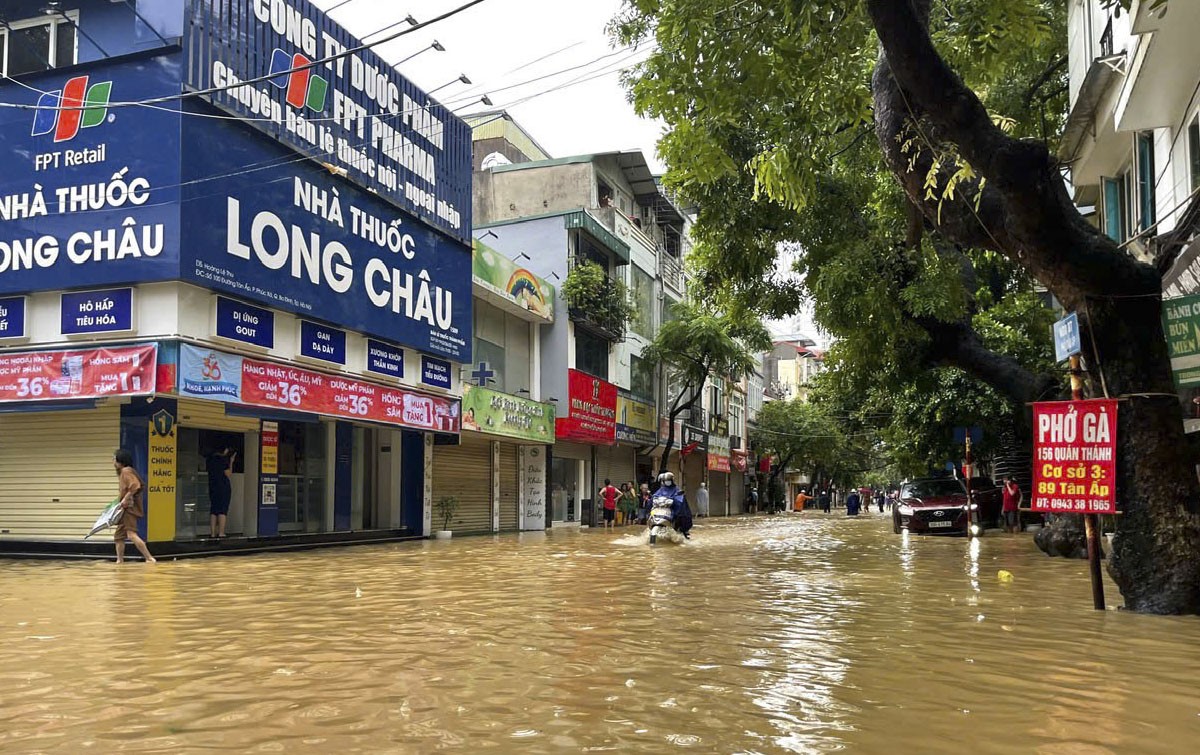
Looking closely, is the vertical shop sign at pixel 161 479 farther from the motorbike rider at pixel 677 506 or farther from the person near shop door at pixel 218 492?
the motorbike rider at pixel 677 506

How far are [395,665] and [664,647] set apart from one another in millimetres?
1855

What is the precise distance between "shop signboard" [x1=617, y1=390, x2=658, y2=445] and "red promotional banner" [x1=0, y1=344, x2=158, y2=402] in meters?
21.3

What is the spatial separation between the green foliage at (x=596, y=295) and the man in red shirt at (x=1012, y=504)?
12.7 meters

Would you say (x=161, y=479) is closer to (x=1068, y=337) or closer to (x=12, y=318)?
→ (x=12, y=318)

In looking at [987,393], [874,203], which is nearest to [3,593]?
[874,203]

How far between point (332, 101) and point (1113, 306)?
1479cm

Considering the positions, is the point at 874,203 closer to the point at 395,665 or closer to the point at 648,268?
the point at 395,665

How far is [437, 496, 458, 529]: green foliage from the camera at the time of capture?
78.7 ft

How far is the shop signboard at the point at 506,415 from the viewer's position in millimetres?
23875

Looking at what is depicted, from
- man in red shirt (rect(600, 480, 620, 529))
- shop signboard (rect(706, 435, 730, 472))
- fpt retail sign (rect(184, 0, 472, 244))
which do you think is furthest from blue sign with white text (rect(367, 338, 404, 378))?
shop signboard (rect(706, 435, 730, 472))

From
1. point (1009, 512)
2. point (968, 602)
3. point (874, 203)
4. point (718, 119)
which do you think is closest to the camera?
point (718, 119)

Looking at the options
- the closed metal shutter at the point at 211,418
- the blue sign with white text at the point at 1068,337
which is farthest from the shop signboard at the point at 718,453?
the blue sign with white text at the point at 1068,337

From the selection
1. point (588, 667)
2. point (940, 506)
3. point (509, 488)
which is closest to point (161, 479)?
point (588, 667)

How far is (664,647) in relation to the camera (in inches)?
268
